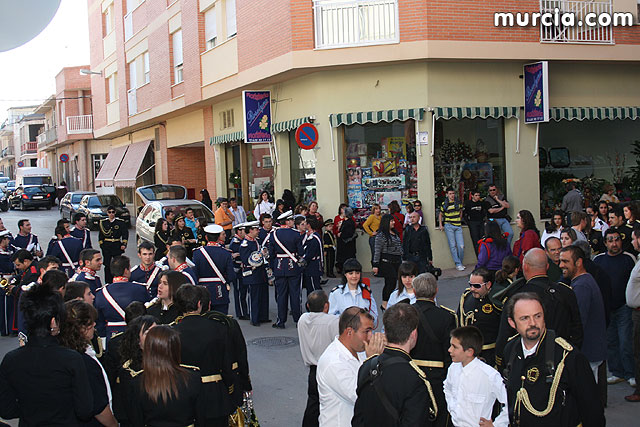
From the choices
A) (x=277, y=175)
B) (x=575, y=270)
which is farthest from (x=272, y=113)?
(x=575, y=270)

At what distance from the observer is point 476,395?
15.3ft

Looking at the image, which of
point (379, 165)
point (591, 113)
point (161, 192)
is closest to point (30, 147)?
point (161, 192)

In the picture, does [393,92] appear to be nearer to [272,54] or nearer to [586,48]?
[272,54]

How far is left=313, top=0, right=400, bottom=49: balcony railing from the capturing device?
52.4 feet

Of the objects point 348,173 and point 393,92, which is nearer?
point 393,92

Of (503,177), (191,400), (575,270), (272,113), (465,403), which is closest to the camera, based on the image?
(191,400)

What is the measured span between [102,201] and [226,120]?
10.0m

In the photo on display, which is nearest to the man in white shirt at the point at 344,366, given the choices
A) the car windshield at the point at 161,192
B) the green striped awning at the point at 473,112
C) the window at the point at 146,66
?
the green striped awning at the point at 473,112

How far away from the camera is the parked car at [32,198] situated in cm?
4550

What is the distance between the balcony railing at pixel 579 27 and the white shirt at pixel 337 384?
1377 centimetres

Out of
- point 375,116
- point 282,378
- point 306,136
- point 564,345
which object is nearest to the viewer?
point 564,345

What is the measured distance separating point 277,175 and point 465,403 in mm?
15109

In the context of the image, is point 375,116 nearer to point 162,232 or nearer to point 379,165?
point 379,165

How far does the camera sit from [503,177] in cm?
1709
